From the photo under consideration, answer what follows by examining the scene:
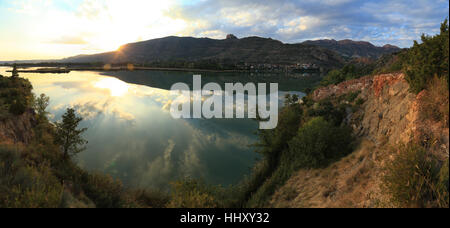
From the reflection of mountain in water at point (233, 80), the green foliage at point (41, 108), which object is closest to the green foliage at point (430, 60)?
the green foliage at point (41, 108)

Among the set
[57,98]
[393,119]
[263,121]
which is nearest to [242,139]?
[263,121]

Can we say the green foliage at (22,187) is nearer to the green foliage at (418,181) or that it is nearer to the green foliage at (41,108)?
the green foliage at (418,181)

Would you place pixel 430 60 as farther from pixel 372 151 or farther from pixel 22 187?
pixel 22 187

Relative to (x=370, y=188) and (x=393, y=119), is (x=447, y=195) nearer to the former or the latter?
(x=370, y=188)

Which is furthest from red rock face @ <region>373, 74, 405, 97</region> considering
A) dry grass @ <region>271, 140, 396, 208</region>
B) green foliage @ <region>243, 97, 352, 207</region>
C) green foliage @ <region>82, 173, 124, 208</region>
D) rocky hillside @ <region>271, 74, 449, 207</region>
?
green foliage @ <region>82, 173, 124, 208</region>

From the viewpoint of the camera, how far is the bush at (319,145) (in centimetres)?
1688

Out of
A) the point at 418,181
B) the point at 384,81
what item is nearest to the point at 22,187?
the point at 418,181

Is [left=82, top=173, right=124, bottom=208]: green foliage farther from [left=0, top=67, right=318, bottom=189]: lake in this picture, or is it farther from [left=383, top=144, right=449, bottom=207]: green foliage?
[left=383, top=144, right=449, bottom=207]: green foliage

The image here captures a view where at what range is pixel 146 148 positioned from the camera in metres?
30.5

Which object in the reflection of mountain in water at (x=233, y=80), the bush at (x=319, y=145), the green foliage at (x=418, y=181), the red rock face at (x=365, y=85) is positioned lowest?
the bush at (x=319, y=145)

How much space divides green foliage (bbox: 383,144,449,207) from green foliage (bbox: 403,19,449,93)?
4.69m

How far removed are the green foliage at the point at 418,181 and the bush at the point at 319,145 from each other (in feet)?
28.3
